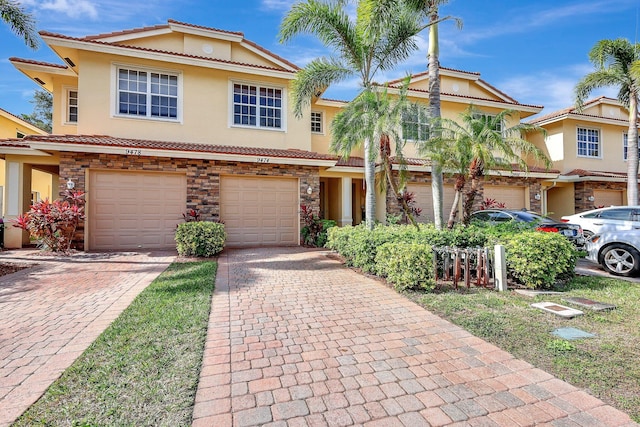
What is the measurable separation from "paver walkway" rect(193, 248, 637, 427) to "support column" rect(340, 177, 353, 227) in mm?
9104

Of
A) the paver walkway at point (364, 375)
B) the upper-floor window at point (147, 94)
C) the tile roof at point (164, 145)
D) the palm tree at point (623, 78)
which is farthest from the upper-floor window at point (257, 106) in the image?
the palm tree at point (623, 78)

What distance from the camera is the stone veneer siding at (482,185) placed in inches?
562

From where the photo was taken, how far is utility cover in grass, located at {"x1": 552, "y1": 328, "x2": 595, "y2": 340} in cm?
398

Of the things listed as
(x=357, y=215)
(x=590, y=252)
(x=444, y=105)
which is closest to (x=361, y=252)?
(x=590, y=252)

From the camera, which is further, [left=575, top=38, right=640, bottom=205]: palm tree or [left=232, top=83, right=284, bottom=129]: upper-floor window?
[left=575, top=38, right=640, bottom=205]: palm tree

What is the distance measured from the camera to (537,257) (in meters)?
6.23

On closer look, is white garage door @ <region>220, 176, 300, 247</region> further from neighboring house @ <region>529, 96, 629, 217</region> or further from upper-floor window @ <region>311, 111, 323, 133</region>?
neighboring house @ <region>529, 96, 629, 217</region>

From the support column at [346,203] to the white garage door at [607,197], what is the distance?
47.4ft

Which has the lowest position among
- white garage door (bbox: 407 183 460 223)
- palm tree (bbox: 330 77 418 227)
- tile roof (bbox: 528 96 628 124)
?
white garage door (bbox: 407 183 460 223)

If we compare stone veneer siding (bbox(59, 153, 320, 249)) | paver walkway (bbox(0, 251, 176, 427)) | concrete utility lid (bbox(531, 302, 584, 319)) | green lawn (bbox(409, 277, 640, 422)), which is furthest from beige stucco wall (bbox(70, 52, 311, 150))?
concrete utility lid (bbox(531, 302, 584, 319))

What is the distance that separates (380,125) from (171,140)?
8.60m

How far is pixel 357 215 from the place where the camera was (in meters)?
16.9

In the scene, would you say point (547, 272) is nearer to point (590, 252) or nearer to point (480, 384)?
point (590, 252)

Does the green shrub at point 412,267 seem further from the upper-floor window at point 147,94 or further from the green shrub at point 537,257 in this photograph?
the upper-floor window at point 147,94
